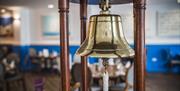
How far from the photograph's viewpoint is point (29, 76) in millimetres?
7555

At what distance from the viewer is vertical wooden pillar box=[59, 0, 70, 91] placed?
4.46 ft

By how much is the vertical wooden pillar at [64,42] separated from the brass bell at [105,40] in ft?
0.75

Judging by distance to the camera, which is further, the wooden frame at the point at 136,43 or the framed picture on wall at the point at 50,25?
the framed picture on wall at the point at 50,25

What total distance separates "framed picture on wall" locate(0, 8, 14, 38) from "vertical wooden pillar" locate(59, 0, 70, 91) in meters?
8.07

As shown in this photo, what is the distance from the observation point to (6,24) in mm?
9156

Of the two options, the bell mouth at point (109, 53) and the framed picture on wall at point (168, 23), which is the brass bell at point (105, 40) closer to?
the bell mouth at point (109, 53)

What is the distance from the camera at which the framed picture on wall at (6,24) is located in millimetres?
8992

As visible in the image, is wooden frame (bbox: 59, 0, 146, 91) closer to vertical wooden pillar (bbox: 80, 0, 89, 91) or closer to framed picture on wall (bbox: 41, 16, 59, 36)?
vertical wooden pillar (bbox: 80, 0, 89, 91)

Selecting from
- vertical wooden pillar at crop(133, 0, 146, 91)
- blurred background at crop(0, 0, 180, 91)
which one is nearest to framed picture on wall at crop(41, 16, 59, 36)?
blurred background at crop(0, 0, 180, 91)

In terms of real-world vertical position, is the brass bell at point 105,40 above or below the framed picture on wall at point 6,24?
below

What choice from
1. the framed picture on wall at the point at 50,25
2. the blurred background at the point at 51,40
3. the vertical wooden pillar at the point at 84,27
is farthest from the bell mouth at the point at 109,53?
the framed picture on wall at the point at 50,25

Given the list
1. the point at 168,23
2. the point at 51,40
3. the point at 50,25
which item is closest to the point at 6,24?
the point at 50,25

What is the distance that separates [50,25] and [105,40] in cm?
783

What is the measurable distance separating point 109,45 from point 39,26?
808cm
